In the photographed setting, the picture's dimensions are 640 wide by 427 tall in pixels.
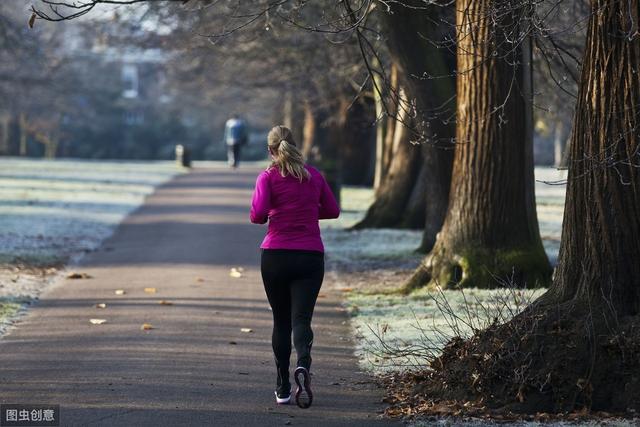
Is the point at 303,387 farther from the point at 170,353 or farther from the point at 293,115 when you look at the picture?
the point at 293,115

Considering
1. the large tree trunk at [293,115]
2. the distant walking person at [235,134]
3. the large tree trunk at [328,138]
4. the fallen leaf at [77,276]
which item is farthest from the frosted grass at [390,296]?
the large tree trunk at [293,115]

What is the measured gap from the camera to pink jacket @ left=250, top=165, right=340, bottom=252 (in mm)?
8211

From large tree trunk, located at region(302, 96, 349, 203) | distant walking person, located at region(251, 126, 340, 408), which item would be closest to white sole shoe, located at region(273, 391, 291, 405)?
distant walking person, located at region(251, 126, 340, 408)

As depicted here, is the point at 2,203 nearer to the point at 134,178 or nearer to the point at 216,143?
the point at 134,178

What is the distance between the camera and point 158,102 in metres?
84.9

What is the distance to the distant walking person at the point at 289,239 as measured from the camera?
820cm

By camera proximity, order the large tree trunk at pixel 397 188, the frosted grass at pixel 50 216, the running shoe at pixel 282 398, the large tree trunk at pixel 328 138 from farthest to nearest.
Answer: the large tree trunk at pixel 328 138, the large tree trunk at pixel 397 188, the frosted grass at pixel 50 216, the running shoe at pixel 282 398

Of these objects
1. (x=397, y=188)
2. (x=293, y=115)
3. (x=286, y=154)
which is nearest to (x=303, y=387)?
(x=286, y=154)

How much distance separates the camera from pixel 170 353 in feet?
33.7

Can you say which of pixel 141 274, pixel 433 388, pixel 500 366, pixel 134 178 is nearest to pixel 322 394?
pixel 433 388

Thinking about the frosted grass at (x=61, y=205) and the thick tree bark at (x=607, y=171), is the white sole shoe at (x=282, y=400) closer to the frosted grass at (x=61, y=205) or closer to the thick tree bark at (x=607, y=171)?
the thick tree bark at (x=607, y=171)

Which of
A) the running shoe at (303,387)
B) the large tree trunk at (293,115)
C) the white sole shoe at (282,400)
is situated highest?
the large tree trunk at (293,115)

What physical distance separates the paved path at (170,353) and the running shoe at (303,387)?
71 mm

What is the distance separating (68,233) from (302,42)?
364 inches
